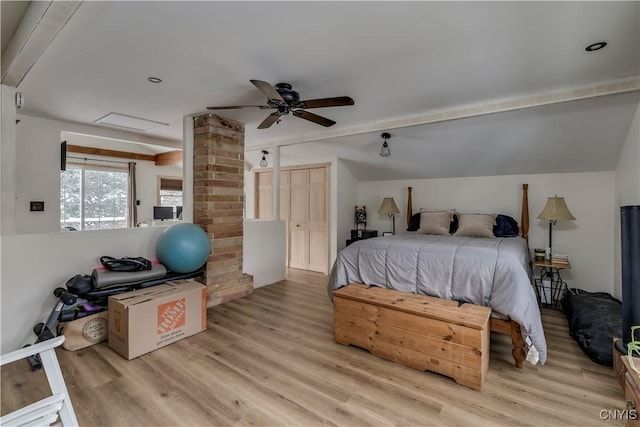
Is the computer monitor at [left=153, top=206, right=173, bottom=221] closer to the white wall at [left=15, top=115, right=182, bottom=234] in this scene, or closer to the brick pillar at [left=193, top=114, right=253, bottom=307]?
the white wall at [left=15, top=115, right=182, bottom=234]

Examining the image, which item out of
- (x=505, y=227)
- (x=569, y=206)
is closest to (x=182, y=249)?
(x=505, y=227)

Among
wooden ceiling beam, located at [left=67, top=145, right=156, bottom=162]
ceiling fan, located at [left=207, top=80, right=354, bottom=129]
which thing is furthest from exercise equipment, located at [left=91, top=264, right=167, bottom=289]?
wooden ceiling beam, located at [left=67, top=145, right=156, bottom=162]

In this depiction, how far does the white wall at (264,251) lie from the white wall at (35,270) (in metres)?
1.70

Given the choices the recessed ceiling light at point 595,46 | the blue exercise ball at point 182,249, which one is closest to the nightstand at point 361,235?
the blue exercise ball at point 182,249

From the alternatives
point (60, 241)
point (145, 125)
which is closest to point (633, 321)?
point (60, 241)

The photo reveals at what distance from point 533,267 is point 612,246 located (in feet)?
2.81

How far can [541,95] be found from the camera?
274cm

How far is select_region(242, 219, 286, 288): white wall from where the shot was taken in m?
4.28

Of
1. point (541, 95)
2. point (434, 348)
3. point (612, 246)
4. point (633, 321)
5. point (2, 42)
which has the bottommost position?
point (434, 348)

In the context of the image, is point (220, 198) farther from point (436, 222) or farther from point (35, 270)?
point (436, 222)

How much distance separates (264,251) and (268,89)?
110 inches

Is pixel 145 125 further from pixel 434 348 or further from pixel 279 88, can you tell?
pixel 434 348

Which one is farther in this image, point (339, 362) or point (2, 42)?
point (339, 362)

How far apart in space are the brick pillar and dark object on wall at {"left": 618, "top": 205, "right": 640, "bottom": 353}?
12.2 ft
